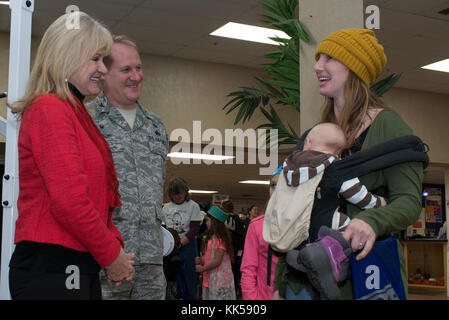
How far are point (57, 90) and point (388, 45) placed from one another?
A: 22.2 feet

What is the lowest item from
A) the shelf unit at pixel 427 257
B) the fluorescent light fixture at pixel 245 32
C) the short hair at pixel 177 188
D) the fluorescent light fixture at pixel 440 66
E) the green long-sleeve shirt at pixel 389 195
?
the shelf unit at pixel 427 257

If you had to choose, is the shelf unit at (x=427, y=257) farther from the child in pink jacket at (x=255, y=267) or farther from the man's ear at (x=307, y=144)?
the man's ear at (x=307, y=144)

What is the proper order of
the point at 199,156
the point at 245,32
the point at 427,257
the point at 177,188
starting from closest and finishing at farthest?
the point at 177,188, the point at 245,32, the point at 199,156, the point at 427,257

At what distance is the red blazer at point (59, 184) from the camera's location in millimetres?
1300

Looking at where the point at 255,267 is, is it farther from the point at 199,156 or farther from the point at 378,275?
the point at 199,156

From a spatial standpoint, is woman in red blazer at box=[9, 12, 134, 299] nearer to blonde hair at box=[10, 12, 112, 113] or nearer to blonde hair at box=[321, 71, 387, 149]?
blonde hair at box=[10, 12, 112, 113]

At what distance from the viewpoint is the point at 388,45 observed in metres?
7.47

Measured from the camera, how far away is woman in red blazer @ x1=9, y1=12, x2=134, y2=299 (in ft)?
4.26

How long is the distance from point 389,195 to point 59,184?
84 centimetres

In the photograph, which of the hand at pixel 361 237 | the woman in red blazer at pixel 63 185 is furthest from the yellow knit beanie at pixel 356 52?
the woman in red blazer at pixel 63 185

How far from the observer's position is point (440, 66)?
8.39 metres

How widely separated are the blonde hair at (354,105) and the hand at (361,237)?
0.31 m

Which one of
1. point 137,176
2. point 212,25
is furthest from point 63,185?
point 212,25
